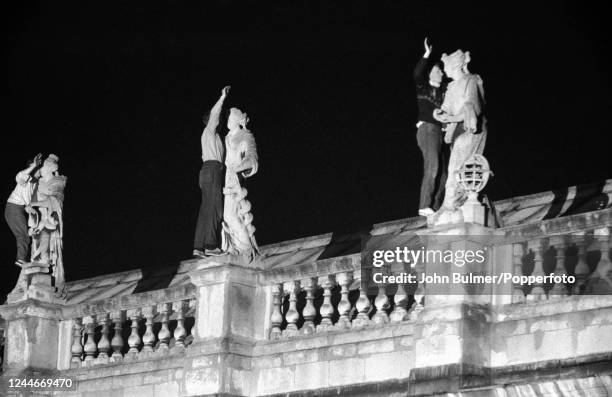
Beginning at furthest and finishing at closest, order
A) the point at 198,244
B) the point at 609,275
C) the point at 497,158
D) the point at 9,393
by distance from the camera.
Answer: the point at 497,158
the point at 9,393
the point at 198,244
the point at 609,275

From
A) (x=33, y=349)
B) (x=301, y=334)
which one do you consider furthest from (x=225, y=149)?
(x=33, y=349)

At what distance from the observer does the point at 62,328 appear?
22859mm

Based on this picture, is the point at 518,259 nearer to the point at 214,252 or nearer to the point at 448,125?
the point at 448,125

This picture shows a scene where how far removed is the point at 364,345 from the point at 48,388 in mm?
5584

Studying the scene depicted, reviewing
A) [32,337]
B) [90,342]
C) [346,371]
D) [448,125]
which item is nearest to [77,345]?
[90,342]

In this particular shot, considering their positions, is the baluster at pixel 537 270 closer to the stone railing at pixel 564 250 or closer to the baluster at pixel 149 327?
the stone railing at pixel 564 250

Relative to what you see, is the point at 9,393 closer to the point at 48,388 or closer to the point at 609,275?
the point at 48,388

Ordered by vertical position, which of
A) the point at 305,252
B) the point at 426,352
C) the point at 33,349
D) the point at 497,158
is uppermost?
the point at 497,158

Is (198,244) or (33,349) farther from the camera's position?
(33,349)

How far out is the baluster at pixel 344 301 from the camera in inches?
752

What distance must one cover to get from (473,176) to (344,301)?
7.88 ft

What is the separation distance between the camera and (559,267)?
17203 mm

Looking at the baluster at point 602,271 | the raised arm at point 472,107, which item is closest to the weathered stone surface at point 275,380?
the raised arm at point 472,107

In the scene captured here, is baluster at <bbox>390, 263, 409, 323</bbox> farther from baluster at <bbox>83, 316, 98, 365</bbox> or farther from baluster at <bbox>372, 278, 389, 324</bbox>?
baluster at <bbox>83, 316, 98, 365</bbox>
